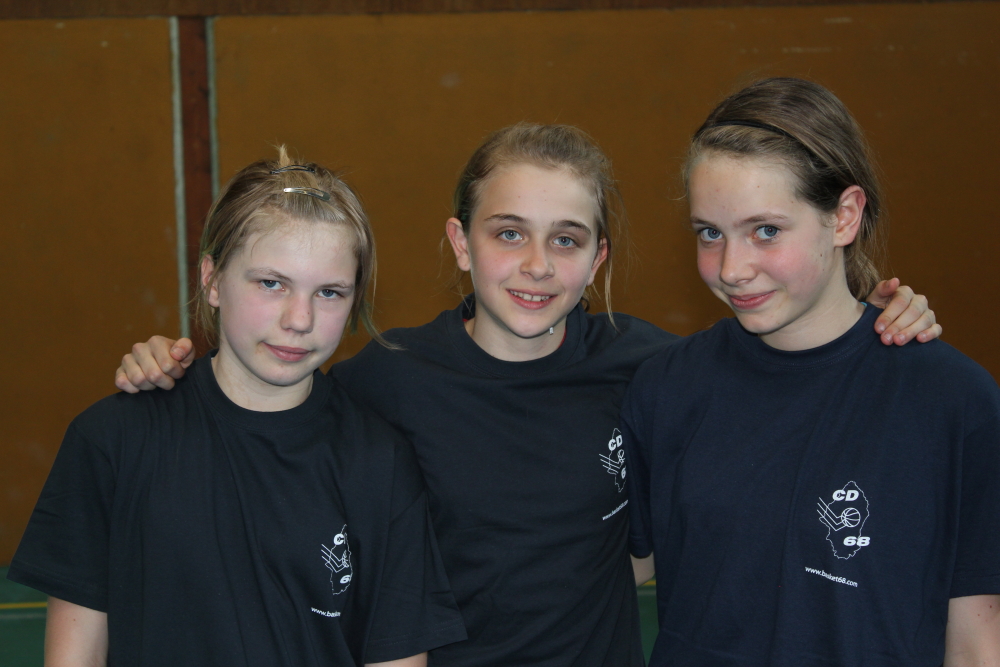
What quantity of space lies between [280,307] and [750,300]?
2.65ft

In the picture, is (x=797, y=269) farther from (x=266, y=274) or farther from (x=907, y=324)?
(x=266, y=274)

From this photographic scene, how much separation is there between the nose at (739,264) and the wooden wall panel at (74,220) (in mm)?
3067

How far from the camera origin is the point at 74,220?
3.71m

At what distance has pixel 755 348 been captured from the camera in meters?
1.46

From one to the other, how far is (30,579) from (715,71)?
338cm

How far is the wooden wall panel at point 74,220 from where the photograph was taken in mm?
3633

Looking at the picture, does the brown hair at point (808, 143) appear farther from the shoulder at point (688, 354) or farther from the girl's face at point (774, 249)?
the shoulder at point (688, 354)

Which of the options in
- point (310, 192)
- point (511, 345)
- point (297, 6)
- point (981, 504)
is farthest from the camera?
point (297, 6)

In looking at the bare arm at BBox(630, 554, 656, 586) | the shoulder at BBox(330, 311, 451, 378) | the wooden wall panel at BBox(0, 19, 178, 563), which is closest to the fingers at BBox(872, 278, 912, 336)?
the bare arm at BBox(630, 554, 656, 586)

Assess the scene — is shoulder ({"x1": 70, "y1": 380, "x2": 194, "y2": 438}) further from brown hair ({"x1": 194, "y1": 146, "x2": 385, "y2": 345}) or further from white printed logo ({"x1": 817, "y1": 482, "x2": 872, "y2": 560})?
white printed logo ({"x1": 817, "y1": 482, "x2": 872, "y2": 560})

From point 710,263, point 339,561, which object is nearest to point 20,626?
point 339,561

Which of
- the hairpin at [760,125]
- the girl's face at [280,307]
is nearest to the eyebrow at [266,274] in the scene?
the girl's face at [280,307]

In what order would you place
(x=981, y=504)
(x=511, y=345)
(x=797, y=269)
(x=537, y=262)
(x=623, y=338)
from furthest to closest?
(x=623, y=338), (x=511, y=345), (x=537, y=262), (x=797, y=269), (x=981, y=504)

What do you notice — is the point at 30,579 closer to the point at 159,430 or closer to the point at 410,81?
the point at 159,430
